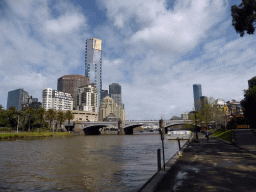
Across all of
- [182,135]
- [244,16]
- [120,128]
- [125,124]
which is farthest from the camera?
[125,124]

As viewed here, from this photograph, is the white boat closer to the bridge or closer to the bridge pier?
the bridge

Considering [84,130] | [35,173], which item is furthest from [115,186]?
[84,130]

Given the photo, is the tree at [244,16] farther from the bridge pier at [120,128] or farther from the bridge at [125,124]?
the bridge pier at [120,128]

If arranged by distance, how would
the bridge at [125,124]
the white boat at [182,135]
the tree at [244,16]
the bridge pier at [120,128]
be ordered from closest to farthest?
the tree at [244,16], the white boat at [182,135], the bridge at [125,124], the bridge pier at [120,128]

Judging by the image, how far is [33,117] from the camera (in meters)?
99.3

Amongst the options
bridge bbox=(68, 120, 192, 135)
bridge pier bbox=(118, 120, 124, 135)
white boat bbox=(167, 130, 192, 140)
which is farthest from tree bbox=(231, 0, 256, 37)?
bridge pier bbox=(118, 120, 124, 135)

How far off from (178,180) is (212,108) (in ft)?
205

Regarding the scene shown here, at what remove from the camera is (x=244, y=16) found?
19766 millimetres

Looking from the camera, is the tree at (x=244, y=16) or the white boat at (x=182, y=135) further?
the white boat at (x=182, y=135)

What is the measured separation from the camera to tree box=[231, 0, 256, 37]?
752 inches

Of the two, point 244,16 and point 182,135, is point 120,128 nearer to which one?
point 182,135

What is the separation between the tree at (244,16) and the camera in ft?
Answer: 62.6

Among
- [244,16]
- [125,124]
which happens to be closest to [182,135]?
[244,16]

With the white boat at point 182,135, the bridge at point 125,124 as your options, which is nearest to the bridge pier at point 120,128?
the bridge at point 125,124
